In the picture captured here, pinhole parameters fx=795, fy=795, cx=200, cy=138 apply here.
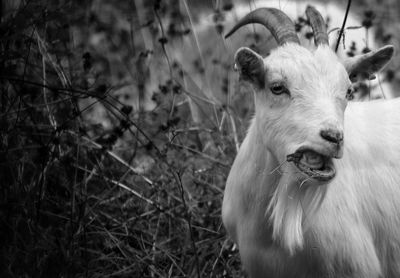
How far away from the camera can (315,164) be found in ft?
12.7

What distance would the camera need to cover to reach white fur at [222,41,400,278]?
13.1 feet

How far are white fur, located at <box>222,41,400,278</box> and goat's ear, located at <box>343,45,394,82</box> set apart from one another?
22 cm

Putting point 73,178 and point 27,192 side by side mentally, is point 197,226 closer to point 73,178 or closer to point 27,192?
point 73,178

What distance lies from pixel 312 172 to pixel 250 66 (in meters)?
0.68

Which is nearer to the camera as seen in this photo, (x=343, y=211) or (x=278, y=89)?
(x=278, y=89)

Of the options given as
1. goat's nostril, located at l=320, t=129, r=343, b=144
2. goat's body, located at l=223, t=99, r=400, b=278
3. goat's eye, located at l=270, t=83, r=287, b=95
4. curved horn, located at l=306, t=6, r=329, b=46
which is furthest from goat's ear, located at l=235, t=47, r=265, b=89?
goat's nostril, located at l=320, t=129, r=343, b=144

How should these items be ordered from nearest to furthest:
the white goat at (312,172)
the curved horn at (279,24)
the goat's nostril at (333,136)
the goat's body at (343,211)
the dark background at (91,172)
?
the goat's nostril at (333,136)
the white goat at (312,172)
the goat's body at (343,211)
the curved horn at (279,24)
the dark background at (91,172)

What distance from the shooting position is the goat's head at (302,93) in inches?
150

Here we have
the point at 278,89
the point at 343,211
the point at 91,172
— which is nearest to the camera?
the point at 278,89

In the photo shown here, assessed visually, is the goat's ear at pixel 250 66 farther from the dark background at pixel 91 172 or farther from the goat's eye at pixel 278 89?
the dark background at pixel 91 172

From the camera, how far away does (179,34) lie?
6.77 metres

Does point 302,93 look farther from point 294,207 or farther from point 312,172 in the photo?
point 294,207

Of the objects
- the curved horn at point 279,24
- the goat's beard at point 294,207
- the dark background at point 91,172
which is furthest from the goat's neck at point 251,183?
the curved horn at point 279,24

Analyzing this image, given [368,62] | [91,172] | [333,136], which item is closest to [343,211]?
[333,136]
